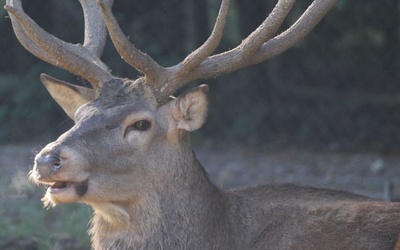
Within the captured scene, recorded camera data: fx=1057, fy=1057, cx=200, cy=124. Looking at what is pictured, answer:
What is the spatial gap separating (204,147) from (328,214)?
5.59 meters

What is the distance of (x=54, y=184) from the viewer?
5.07 meters

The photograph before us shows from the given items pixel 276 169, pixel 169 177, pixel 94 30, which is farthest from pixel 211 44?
pixel 276 169

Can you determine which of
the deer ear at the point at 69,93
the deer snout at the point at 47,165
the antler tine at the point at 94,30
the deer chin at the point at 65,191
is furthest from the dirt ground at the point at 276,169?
the deer snout at the point at 47,165

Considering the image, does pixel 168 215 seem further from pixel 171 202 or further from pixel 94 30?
pixel 94 30

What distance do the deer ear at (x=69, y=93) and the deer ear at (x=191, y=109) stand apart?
20.7 inches

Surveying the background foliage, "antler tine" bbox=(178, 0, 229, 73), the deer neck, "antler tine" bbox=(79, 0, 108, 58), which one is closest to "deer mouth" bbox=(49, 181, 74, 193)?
the deer neck

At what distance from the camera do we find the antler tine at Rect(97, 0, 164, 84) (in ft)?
17.2

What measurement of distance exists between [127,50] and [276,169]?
4.76 metres

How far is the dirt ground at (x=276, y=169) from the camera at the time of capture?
8906 mm

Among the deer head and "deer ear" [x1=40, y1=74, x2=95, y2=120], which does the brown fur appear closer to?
the deer head

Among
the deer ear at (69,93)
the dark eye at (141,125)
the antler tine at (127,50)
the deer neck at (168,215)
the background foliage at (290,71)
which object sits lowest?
the deer neck at (168,215)

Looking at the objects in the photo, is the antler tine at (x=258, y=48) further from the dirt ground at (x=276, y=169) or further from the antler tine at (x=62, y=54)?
the dirt ground at (x=276, y=169)

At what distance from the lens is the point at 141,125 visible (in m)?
5.30

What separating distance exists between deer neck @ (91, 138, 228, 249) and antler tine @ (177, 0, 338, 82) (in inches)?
16.9
